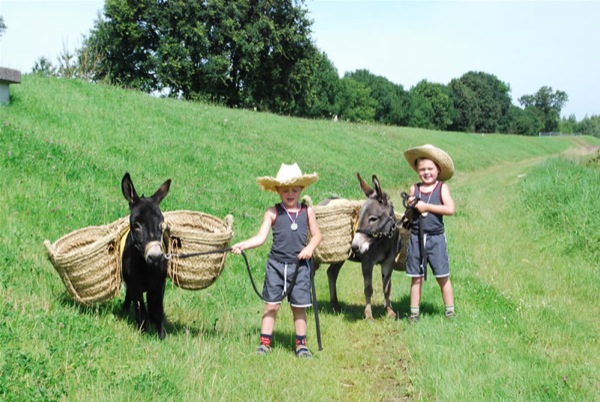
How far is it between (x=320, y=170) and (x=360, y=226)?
14078mm

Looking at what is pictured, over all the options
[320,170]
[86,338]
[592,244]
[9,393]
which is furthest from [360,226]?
Result: [320,170]

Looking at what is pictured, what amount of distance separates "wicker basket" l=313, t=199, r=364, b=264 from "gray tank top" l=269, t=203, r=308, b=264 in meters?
0.71

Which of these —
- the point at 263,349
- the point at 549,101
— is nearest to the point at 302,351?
the point at 263,349

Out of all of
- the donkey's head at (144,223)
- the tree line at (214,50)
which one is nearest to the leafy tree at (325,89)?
the tree line at (214,50)

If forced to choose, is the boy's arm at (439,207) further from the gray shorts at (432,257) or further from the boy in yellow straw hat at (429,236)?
the gray shorts at (432,257)

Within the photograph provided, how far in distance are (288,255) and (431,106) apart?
10530cm

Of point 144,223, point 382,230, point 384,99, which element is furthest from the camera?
point 384,99

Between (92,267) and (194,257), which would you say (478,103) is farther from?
(92,267)

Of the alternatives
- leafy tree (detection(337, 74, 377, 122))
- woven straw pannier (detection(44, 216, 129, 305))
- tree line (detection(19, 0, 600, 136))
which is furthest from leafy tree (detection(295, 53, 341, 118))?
woven straw pannier (detection(44, 216, 129, 305))

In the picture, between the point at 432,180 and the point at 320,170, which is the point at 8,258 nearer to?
the point at 432,180

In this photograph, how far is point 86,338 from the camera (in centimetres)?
512

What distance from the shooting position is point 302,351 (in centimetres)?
581

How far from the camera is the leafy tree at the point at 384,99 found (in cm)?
9344

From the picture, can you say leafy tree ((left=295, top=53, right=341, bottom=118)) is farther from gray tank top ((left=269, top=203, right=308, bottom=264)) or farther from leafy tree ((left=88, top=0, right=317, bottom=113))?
gray tank top ((left=269, top=203, right=308, bottom=264))
